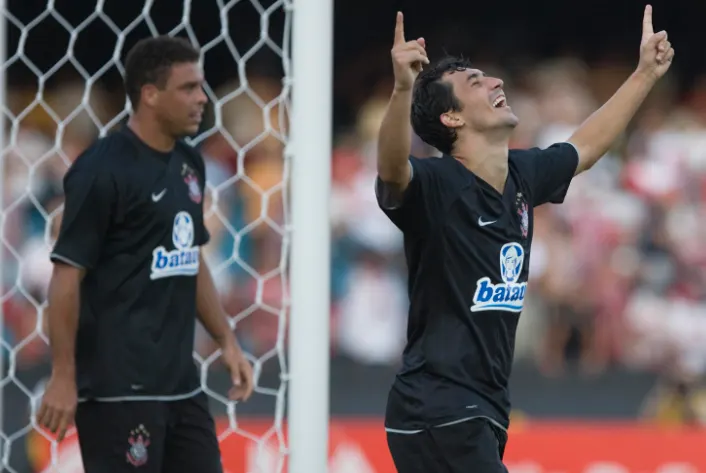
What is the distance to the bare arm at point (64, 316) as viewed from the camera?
3588 millimetres

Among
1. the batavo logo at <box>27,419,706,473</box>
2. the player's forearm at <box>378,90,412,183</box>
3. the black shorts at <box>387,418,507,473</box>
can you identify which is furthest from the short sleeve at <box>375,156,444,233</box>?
the batavo logo at <box>27,419,706,473</box>

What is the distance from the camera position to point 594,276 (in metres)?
7.62

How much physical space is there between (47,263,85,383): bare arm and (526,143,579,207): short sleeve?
4.32 feet

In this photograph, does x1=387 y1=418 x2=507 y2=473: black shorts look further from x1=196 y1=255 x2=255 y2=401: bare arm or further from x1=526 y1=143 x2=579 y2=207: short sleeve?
x1=196 y1=255 x2=255 y2=401: bare arm

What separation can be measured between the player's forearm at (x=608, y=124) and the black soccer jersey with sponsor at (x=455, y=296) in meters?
0.51

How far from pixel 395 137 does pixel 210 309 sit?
1297 millimetres

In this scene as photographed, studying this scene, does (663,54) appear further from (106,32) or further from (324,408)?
(106,32)

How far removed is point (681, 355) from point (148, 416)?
4.37 m

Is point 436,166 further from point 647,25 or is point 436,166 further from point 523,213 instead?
point 647,25

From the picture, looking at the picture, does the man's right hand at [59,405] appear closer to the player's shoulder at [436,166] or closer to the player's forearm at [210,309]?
the player's forearm at [210,309]

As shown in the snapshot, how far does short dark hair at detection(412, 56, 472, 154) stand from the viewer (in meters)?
3.48

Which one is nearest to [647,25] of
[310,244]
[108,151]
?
[310,244]

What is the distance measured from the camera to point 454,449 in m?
3.24

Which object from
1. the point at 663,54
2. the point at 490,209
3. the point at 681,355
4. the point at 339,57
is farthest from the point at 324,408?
the point at 339,57
